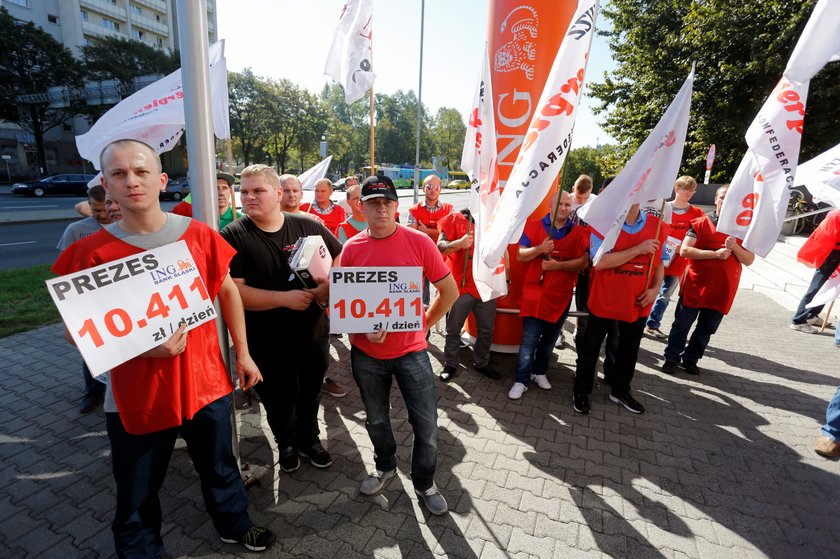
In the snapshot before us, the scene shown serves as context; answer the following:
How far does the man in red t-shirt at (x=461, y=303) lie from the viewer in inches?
189

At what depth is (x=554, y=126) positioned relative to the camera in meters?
3.58

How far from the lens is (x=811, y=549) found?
265cm

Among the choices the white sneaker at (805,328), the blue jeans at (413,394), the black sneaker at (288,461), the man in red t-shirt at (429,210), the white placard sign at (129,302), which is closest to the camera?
the white placard sign at (129,302)

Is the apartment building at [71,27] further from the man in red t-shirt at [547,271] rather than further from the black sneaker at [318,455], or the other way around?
the black sneaker at [318,455]

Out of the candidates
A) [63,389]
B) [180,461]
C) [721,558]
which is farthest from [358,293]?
[63,389]

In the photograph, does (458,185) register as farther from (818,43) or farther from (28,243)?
(818,43)

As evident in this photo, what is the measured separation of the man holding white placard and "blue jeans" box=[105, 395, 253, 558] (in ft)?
2.04

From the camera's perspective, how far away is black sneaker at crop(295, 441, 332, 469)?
329cm

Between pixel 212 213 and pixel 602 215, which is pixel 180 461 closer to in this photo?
pixel 212 213

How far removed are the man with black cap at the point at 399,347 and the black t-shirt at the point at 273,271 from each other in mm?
399

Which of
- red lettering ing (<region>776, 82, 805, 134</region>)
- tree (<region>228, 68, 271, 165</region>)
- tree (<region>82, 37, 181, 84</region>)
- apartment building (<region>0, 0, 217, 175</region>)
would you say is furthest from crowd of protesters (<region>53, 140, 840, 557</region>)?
tree (<region>228, 68, 271, 165</region>)

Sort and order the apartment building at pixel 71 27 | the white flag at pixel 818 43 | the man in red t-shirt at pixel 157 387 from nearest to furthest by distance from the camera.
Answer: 1. the man in red t-shirt at pixel 157 387
2. the white flag at pixel 818 43
3. the apartment building at pixel 71 27

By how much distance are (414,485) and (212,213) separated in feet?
7.50

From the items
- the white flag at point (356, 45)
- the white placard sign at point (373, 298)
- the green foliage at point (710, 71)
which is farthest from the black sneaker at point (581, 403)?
the green foliage at point (710, 71)
